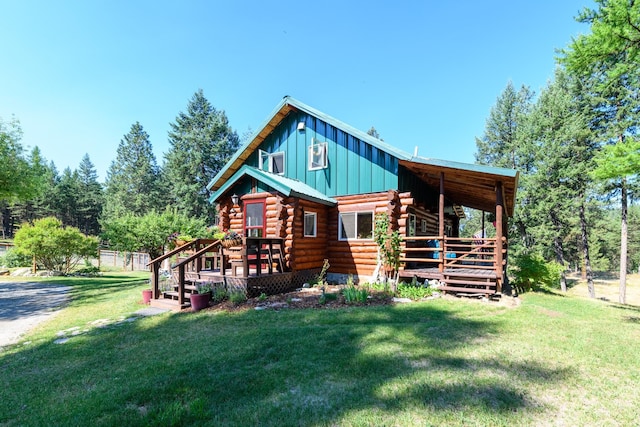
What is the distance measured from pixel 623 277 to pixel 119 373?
2813 centimetres

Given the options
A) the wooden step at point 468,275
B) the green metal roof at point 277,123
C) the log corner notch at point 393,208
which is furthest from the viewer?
the green metal roof at point 277,123

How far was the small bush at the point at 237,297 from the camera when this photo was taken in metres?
8.68

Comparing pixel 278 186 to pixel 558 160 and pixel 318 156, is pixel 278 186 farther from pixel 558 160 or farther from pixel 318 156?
pixel 558 160

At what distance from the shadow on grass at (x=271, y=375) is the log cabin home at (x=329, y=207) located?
11.1ft

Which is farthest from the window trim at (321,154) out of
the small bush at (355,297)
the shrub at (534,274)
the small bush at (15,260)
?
the small bush at (15,260)

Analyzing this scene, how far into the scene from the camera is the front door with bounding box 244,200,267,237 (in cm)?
1173

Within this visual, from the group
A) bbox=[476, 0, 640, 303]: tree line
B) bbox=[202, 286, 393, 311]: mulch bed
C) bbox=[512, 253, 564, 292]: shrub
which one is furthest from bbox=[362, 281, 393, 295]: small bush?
bbox=[476, 0, 640, 303]: tree line

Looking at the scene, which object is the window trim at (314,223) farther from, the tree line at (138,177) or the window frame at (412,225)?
the tree line at (138,177)

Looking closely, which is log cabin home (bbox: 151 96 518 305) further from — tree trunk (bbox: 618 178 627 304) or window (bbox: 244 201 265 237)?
tree trunk (bbox: 618 178 627 304)

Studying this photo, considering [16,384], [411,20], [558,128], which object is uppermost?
[411,20]

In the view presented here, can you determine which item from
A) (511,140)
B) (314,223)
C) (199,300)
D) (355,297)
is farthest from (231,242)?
(511,140)

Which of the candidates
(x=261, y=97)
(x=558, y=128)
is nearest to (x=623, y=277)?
(x=558, y=128)

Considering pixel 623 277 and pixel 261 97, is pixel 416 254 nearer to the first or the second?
pixel 623 277

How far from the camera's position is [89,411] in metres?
3.51
